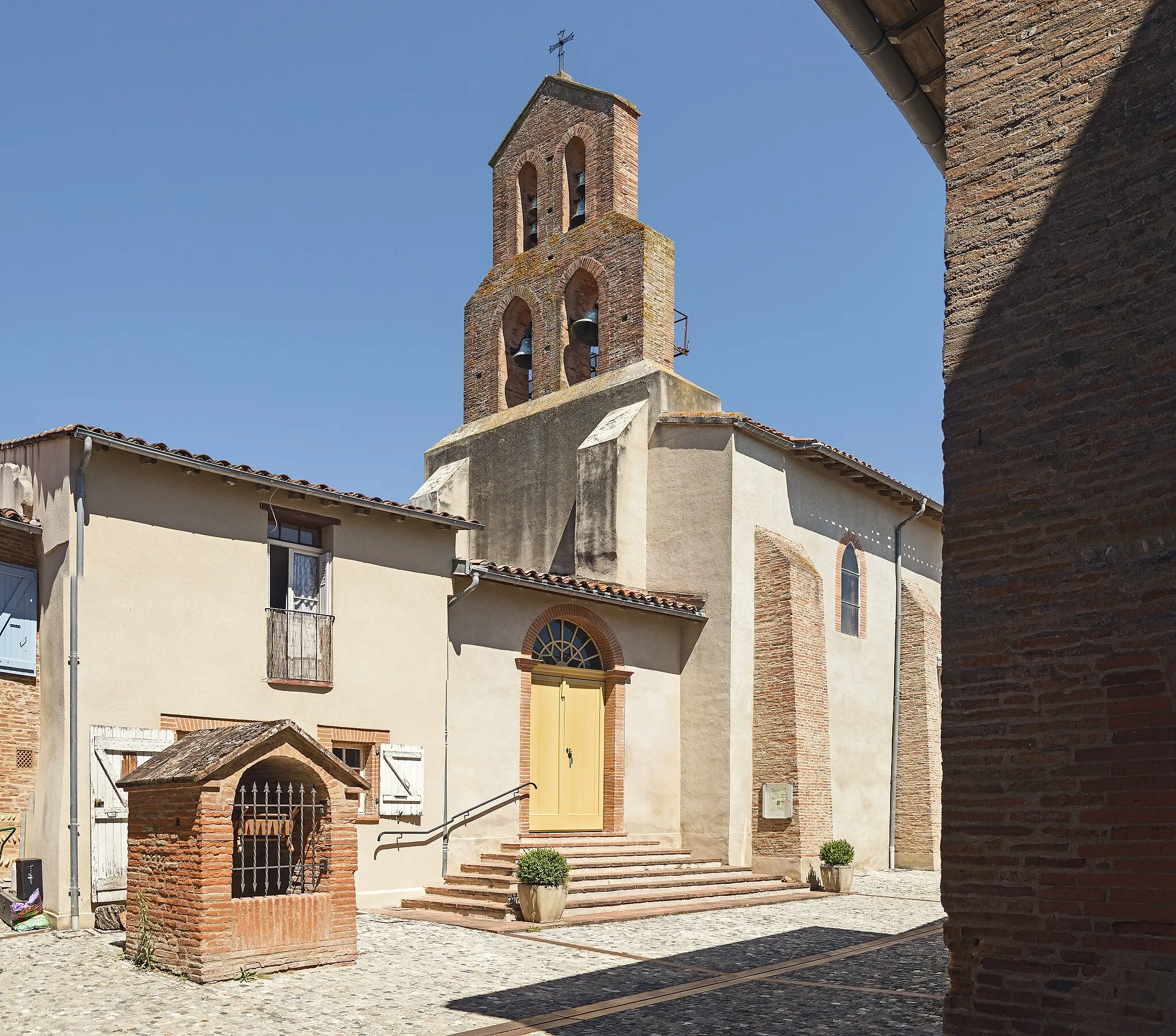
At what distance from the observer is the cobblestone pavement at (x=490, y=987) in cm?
819

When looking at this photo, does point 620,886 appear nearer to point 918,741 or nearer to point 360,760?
point 360,760

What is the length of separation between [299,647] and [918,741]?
12312mm

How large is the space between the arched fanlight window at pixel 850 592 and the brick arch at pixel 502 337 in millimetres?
6526

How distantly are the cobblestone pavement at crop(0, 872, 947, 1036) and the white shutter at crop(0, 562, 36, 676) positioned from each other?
279cm

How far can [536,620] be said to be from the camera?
16.4 m

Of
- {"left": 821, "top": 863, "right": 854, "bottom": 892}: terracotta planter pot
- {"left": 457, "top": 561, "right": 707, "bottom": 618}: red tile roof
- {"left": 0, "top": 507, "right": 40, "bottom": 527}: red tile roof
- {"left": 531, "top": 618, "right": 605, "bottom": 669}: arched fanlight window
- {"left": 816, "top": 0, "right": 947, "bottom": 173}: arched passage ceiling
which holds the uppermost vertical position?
{"left": 816, "top": 0, "right": 947, "bottom": 173}: arched passage ceiling

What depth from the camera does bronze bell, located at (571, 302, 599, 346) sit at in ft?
68.1

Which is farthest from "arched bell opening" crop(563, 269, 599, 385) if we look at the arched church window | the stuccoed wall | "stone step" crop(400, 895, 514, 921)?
"stone step" crop(400, 895, 514, 921)

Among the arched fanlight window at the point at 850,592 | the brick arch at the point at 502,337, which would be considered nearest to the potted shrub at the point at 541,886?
the arched fanlight window at the point at 850,592

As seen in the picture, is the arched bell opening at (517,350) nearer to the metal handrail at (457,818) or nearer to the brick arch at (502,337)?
the brick arch at (502,337)

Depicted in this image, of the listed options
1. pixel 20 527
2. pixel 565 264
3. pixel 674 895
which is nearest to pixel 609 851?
pixel 674 895

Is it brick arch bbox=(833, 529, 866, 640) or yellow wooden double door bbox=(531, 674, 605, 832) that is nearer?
yellow wooden double door bbox=(531, 674, 605, 832)

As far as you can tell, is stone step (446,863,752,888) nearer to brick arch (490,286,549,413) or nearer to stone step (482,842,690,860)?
stone step (482,842,690,860)

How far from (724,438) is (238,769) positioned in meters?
10.4
